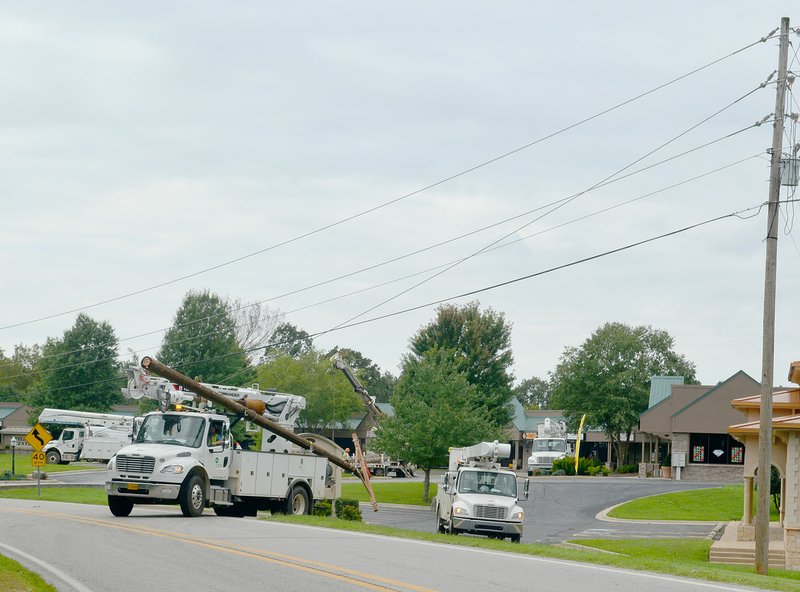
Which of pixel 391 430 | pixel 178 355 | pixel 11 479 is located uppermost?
pixel 178 355

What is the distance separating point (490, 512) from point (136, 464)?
812cm

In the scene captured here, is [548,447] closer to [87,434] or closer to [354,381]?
[354,381]

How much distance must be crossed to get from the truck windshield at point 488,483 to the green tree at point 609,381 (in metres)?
60.2

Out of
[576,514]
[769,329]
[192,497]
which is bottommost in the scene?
[576,514]

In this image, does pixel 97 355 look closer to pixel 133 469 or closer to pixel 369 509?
pixel 369 509

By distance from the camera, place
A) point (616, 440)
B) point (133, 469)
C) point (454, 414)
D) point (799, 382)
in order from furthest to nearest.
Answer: point (616, 440) → point (454, 414) → point (799, 382) → point (133, 469)

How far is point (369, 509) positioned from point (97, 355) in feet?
175

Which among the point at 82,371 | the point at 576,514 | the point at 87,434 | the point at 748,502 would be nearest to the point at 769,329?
the point at 748,502

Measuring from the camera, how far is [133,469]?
2314 centimetres

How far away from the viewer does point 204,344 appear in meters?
89.8

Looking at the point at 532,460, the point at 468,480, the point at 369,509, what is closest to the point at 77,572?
the point at 468,480

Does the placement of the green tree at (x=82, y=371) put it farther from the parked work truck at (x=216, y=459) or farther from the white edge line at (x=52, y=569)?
the white edge line at (x=52, y=569)

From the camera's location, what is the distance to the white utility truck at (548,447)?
68250 millimetres

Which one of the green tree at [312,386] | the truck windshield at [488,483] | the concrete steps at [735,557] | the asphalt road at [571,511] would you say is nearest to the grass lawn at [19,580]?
the truck windshield at [488,483]
